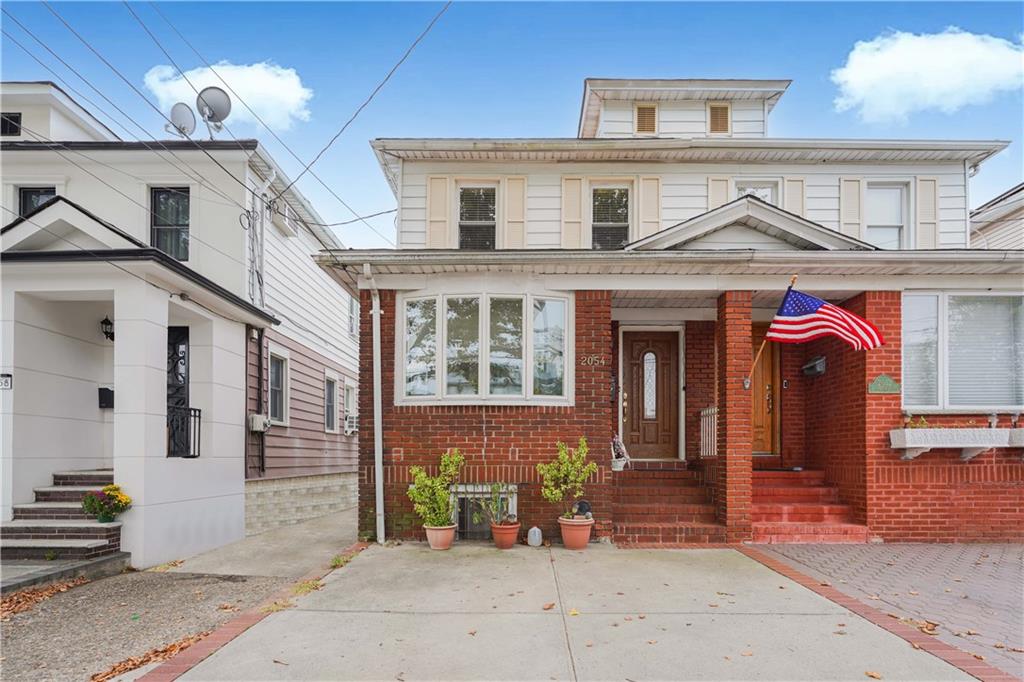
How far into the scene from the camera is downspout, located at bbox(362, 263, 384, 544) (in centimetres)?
855

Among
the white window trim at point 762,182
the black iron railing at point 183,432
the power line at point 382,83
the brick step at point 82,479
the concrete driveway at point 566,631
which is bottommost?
the concrete driveway at point 566,631

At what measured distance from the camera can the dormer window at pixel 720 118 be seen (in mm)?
12406

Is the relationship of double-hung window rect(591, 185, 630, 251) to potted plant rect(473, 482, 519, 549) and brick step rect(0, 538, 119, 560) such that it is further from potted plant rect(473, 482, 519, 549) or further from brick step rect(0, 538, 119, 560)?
brick step rect(0, 538, 119, 560)

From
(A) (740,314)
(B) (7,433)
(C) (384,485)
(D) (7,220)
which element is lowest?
(C) (384,485)

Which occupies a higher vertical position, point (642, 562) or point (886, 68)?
point (886, 68)

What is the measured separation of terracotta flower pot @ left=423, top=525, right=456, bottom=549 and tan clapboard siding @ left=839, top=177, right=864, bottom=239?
8125 mm

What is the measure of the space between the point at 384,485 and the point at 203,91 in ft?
26.8

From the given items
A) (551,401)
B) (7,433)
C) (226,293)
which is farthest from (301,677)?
(226,293)

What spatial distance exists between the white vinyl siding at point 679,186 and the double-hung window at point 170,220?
151 inches

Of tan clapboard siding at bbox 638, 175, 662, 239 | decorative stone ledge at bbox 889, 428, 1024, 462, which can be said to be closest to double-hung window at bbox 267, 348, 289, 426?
tan clapboard siding at bbox 638, 175, 662, 239

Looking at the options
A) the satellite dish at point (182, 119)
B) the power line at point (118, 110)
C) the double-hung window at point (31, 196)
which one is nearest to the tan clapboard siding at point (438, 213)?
the power line at point (118, 110)

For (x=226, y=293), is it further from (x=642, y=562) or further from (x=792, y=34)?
(x=792, y=34)

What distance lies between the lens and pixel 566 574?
6.83m

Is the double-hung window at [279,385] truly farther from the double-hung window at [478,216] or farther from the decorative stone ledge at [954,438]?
the decorative stone ledge at [954,438]
